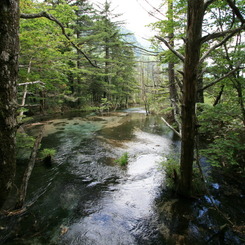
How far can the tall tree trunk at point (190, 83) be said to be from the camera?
8.09ft

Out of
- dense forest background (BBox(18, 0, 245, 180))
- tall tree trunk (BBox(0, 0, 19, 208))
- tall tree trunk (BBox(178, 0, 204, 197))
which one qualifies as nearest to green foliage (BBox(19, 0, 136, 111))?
dense forest background (BBox(18, 0, 245, 180))

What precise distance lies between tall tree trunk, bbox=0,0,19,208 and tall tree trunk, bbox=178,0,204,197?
2.49 meters

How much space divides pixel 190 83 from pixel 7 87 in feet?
9.05

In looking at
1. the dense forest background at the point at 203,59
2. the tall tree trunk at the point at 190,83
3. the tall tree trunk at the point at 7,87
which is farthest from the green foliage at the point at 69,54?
the tall tree trunk at the point at 7,87

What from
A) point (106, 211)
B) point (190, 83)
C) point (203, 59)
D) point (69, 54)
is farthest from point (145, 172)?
point (69, 54)

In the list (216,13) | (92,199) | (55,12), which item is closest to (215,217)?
(92,199)

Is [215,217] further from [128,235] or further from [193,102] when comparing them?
[193,102]

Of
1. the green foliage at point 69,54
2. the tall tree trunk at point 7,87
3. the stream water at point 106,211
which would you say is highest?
the green foliage at point 69,54

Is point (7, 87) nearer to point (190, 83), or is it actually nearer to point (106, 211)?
point (190, 83)

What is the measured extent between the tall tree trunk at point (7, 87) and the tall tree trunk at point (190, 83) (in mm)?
2487

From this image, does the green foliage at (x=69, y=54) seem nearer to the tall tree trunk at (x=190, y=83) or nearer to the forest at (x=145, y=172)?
the forest at (x=145, y=172)

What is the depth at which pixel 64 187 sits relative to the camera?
476cm

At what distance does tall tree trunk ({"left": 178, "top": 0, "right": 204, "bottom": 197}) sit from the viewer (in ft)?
8.09

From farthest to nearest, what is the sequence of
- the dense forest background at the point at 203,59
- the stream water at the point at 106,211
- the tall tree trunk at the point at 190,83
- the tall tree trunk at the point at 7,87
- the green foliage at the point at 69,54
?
the green foliage at the point at 69,54, the dense forest background at the point at 203,59, the stream water at the point at 106,211, the tall tree trunk at the point at 190,83, the tall tree trunk at the point at 7,87
